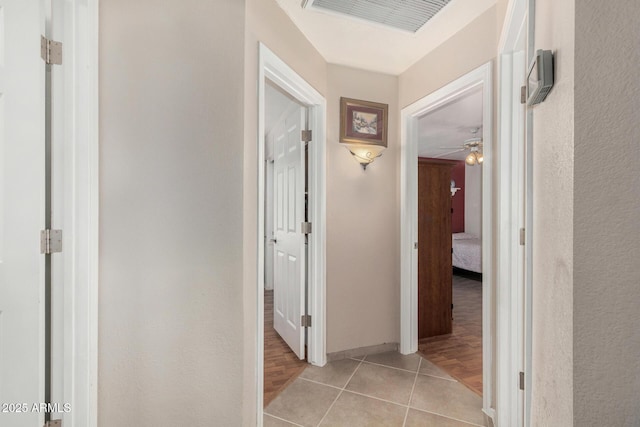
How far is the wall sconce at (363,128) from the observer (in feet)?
8.77

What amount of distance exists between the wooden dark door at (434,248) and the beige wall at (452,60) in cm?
72

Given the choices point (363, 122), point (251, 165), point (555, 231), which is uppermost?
point (363, 122)

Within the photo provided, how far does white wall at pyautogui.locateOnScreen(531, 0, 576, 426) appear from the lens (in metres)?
0.73

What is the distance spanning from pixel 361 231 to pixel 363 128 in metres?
0.91

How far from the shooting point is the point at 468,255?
5.95 metres

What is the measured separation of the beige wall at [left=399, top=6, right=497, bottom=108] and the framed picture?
248 mm

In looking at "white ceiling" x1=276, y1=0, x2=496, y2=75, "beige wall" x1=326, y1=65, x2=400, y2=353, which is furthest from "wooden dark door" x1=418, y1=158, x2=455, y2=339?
"white ceiling" x1=276, y1=0, x2=496, y2=75

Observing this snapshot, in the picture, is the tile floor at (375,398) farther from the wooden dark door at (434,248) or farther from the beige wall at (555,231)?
the beige wall at (555,231)

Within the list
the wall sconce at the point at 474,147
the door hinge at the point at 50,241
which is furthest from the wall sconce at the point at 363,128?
the wall sconce at the point at 474,147

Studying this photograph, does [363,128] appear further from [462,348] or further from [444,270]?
[462,348]

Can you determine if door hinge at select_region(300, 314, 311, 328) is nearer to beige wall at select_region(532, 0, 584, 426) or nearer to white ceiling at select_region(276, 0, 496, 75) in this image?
beige wall at select_region(532, 0, 584, 426)

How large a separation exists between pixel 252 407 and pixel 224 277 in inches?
28.8

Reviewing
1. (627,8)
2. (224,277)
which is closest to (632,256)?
(627,8)

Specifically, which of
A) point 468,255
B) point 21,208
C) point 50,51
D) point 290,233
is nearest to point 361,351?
point 290,233
